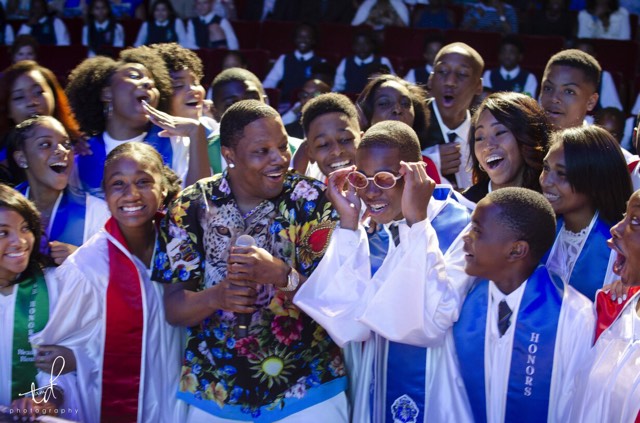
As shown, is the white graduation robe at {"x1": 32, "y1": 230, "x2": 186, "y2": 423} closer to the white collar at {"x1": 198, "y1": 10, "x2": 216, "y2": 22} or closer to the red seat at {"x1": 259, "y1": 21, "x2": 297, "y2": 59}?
the red seat at {"x1": 259, "y1": 21, "x2": 297, "y2": 59}

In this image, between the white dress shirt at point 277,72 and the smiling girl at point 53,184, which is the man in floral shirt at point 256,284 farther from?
the white dress shirt at point 277,72

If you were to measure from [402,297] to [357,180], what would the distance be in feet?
1.59

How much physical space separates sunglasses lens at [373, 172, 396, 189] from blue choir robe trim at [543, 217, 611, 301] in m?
0.77

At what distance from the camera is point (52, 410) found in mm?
3328

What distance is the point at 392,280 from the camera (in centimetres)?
311

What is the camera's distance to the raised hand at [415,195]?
3.12 metres

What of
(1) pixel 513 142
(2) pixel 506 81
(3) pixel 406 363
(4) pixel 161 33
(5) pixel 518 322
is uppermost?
(4) pixel 161 33

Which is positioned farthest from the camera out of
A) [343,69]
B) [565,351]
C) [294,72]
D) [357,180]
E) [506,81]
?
[294,72]

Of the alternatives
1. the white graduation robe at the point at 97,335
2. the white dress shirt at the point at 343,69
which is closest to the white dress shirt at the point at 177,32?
the white dress shirt at the point at 343,69

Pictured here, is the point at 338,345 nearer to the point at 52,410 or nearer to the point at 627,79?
the point at 52,410

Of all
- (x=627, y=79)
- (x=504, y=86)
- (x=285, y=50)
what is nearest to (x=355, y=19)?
(x=285, y=50)

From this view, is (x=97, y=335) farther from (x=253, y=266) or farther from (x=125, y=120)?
(x=125, y=120)

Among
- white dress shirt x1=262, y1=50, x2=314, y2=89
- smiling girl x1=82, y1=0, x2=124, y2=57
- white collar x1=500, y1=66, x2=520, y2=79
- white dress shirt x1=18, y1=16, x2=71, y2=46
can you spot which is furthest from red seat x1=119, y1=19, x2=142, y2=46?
white collar x1=500, y1=66, x2=520, y2=79

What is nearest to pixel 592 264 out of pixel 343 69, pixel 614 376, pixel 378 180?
pixel 614 376
